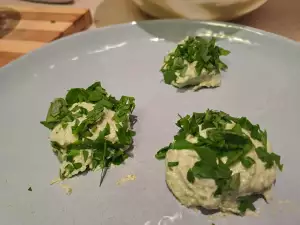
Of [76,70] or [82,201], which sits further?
[76,70]

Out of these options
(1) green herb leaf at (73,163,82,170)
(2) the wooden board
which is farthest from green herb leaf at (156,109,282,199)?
(2) the wooden board

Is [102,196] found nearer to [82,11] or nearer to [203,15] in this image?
[203,15]

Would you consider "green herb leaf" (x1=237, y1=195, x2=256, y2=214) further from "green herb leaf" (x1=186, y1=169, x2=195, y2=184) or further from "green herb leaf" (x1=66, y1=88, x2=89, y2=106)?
"green herb leaf" (x1=66, y1=88, x2=89, y2=106)

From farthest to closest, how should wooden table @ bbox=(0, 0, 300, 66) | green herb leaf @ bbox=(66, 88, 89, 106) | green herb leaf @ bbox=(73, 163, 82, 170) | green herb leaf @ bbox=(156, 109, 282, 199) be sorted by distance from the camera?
wooden table @ bbox=(0, 0, 300, 66), green herb leaf @ bbox=(66, 88, 89, 106), green herb leaf @ bbox=(73, 163, 82, 170), green herb leaf @ bbox=(156, 109, 282, 199)

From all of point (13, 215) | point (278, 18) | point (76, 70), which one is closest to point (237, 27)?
point (278, 18)

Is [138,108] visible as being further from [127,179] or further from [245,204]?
[245,204]

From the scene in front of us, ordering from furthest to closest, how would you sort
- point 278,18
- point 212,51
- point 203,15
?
point 278,18, point 203,15, point 212,51
